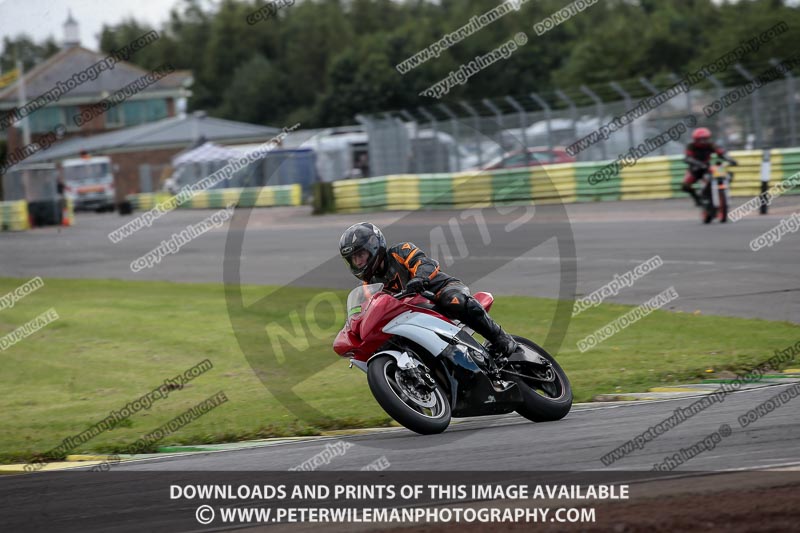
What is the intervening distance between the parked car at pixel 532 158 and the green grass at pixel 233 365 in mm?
16268

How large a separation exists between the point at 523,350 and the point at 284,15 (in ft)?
390

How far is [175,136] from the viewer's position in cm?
7350

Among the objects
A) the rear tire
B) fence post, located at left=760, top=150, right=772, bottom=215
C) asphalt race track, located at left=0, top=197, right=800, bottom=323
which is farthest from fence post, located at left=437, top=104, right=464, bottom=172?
the rear tire

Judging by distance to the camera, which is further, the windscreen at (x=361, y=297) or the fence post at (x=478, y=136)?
the fence post at (x=478, y=136)

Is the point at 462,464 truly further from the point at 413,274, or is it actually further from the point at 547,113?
the point at 547,113

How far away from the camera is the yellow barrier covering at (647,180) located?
94.1 ft

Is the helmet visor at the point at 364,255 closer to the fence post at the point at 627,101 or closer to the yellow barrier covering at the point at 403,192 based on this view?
the fence post at the point at 627,101

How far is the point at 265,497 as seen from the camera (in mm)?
5887

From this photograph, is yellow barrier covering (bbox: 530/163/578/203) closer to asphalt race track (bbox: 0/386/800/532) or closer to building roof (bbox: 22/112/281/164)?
asphalt race track (bbox: 0/386/800/532)

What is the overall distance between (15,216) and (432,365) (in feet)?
127

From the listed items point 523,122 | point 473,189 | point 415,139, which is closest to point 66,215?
point 415,139

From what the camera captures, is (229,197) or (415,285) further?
(229,197)

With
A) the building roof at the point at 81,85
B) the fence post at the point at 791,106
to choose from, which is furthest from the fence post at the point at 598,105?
the building roof at the point at 81,85

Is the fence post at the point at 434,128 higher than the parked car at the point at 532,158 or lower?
higher
